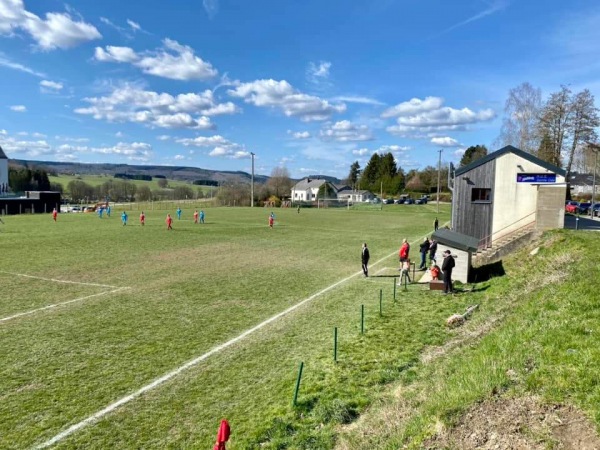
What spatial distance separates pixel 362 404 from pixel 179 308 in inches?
332

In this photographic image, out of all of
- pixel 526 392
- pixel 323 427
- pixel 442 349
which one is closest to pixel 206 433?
pixel 323 427

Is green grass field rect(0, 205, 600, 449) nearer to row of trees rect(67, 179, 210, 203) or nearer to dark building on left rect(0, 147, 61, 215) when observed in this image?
dark building on left rect(0, 147, 61, 215)

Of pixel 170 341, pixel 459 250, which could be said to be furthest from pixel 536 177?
pixel 170 341

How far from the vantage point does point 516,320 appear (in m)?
8.91

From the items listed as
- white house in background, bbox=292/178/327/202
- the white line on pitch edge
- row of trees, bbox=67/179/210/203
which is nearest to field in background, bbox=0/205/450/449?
the white line on pitch edge

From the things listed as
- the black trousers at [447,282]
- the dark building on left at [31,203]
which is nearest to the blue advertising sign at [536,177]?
the black trousers at [447,282]

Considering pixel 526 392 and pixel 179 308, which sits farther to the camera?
pixel 179 308

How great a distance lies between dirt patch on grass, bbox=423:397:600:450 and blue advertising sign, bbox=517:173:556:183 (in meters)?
21.5

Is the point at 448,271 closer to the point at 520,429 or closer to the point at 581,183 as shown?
the point at 520,429

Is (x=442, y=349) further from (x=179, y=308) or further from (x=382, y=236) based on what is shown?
(x=382, y=236)

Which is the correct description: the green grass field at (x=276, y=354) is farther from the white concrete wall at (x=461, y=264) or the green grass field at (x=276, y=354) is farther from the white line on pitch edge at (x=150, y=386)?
the white concrete wall at (x=461, y=264)

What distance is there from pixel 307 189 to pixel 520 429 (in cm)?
13636

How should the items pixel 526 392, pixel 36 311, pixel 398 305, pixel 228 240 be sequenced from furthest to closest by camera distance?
pixel 228 240 < pixel 398 305 < pixel 36 311 < pixel 526 392

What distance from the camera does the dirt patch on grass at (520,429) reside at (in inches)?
183
